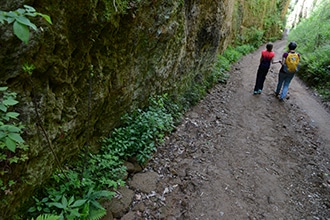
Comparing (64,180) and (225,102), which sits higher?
(64,180)

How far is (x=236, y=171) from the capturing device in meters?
5.62

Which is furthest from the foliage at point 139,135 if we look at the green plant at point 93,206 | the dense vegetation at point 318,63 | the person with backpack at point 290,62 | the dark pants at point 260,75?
the dense vegetation at point 318,63

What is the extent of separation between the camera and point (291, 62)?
8.77m

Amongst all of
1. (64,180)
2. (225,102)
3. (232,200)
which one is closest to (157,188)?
(232,200)

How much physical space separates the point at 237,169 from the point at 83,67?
4.10 meters

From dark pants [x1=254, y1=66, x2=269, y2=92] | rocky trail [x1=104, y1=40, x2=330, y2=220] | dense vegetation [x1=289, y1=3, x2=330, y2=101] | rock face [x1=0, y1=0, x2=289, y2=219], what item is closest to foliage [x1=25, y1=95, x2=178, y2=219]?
rock face [x1=0, y1=0, x2=289, y2=219]

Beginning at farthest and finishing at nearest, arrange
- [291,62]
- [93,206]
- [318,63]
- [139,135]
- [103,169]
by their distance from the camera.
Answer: [318,63]
[291,62]
[139,135]
[103,169]
[93,206]

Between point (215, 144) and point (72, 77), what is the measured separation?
422cm

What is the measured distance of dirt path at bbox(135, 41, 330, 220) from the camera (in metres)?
4.68

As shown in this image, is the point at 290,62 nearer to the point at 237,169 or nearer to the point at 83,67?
the point at 237,169

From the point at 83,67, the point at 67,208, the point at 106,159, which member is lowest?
the point at 106,159

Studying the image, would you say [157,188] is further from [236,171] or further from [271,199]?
[271,199]

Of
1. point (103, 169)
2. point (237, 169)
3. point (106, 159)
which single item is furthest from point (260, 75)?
point (103, 169)

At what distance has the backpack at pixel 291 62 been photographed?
28.6ft
